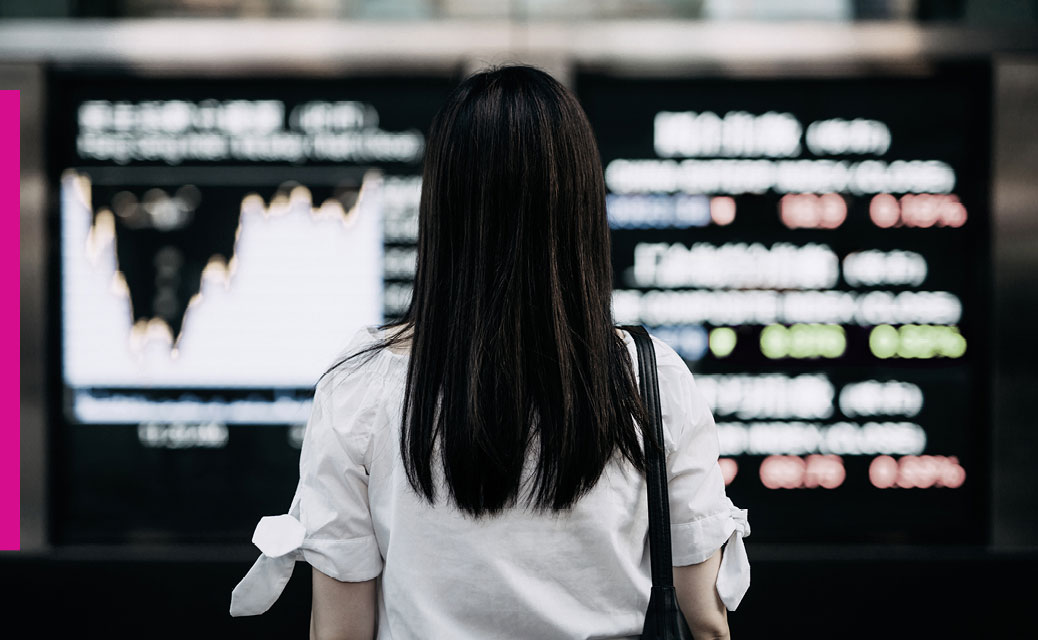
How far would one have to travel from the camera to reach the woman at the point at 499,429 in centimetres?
127

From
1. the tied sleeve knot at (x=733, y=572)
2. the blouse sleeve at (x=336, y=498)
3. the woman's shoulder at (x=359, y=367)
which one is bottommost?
the tied sleeve knot at (x=733, y=572)

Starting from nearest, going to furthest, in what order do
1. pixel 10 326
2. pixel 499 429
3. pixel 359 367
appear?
pixel 499 429 → pixel 359 367 → pixel 10 326

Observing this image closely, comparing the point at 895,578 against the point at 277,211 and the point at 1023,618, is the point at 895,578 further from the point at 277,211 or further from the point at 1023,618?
the point at 277,211

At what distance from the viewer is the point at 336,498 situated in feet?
4.39

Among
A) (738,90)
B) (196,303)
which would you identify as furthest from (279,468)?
(738,90)

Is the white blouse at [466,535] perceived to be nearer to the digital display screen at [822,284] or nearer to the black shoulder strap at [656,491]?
the black shoulder strap at [656,491]

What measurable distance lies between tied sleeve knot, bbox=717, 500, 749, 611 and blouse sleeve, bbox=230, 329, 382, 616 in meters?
0.52

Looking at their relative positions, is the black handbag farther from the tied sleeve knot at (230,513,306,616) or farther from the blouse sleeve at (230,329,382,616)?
the tied sleeve knot at (230,513,306,616)

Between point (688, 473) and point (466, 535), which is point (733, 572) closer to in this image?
point (688, 473)

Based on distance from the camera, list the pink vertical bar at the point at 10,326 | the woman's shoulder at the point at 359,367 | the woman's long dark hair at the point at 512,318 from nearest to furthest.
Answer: the woman's long dark hair at the point at 512,318 → the woman's shoulder at the point at 359,367 → the pink vertical bar at the point at 10,326

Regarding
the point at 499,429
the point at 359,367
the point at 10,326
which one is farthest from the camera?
the point at 10,326

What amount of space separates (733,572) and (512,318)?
534 millimetres

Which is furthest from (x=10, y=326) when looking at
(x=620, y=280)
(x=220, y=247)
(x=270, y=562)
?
(x=270, y=562)

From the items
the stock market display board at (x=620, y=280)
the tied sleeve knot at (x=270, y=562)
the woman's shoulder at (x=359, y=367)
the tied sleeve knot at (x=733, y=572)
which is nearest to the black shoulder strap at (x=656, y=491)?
the tied sleeve knot at (x=733, y=572)
